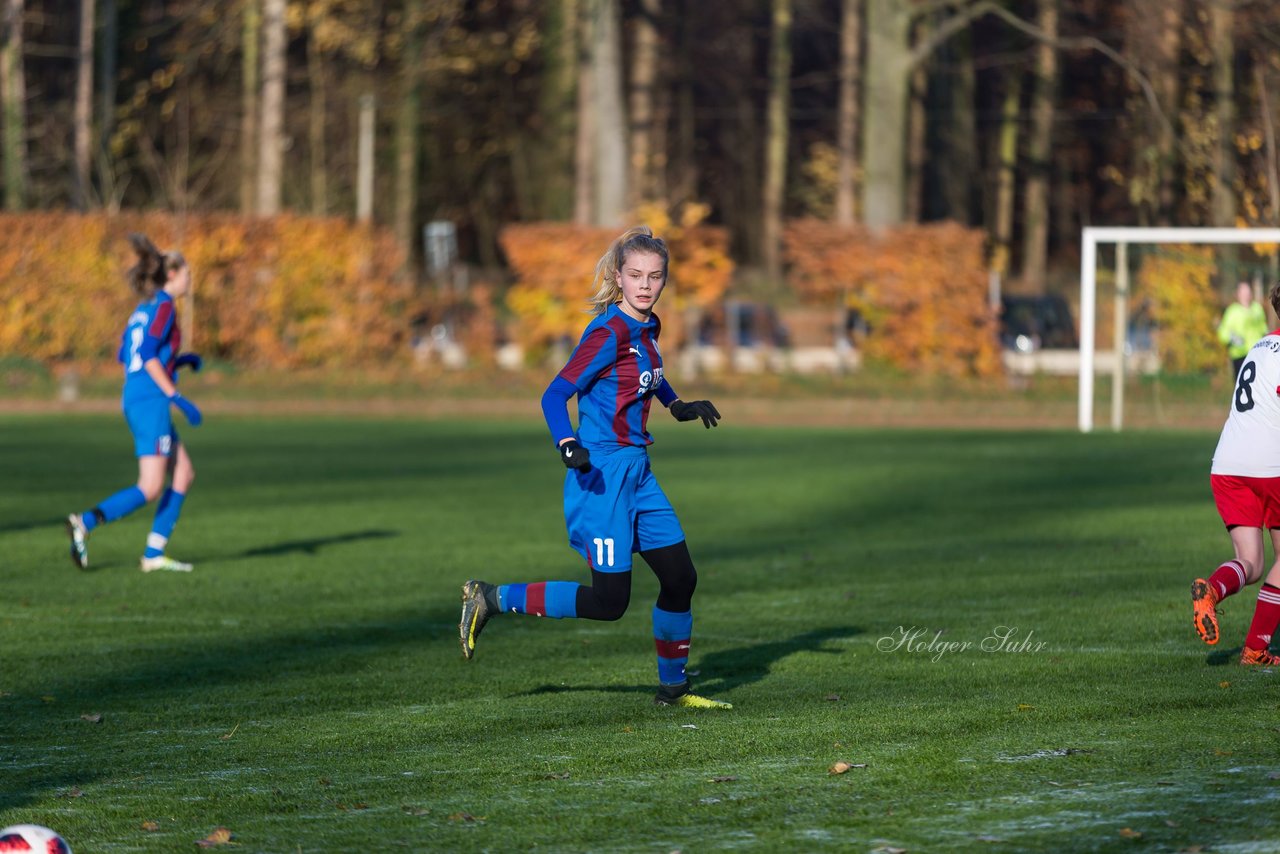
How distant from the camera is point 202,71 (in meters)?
51.8

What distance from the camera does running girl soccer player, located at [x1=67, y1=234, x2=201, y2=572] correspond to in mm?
12172

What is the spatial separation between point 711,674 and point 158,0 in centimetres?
4988

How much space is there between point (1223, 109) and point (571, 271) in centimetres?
1159

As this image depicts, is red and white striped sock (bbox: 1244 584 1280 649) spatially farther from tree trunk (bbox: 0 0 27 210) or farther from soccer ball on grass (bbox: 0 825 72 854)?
tree trunk (bbox: 0 0 27 210)

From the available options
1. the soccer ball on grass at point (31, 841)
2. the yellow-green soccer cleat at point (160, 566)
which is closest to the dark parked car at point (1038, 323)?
the yellow-green soccer cleat at point (160, 566)

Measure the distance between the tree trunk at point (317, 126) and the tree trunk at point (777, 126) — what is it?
41.7 feet

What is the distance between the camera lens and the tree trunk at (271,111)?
38531 mm

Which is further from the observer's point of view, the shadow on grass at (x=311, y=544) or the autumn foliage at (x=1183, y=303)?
the autumn foliage at (x=1183, y=303)

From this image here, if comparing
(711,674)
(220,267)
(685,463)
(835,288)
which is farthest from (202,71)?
(711,674)

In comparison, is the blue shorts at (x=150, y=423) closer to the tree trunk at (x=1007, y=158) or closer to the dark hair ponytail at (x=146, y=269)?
the dark hair ponytail at (x=146, y=269)

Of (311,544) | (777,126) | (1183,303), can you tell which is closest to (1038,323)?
(1183,303)

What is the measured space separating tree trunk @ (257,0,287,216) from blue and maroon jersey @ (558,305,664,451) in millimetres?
31638

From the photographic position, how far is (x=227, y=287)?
3488 cm

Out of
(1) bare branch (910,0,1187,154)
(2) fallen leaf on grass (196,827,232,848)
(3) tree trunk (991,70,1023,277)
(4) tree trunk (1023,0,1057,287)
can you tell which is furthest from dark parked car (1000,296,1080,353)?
(2) fallen leaf on grass (196,827,232,848)
